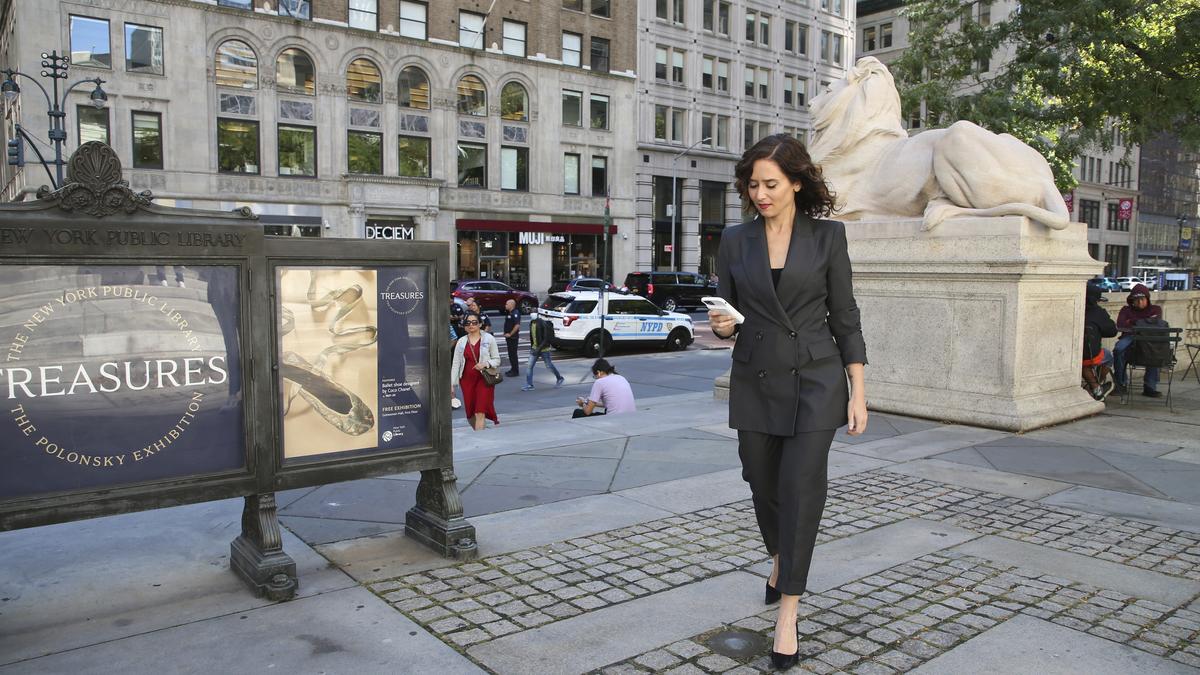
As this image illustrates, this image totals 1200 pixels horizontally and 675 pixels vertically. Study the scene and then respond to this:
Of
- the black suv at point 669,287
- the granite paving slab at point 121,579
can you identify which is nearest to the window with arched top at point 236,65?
the black suv at point 669,287

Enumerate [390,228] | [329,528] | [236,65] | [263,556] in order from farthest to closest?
[390,228] < [236,65] < [329,528] < [263,556]

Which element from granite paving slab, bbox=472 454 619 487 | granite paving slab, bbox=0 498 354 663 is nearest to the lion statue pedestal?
granite paving slab, bbox=472 454 619 487

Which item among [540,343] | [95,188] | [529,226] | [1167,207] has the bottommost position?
[540,343]

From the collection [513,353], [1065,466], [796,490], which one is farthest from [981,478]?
[513,353]

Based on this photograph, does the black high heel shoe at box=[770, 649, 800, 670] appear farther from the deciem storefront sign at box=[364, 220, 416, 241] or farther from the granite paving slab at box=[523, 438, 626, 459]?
the deciem storefront sign at box=[364, 220, 416, 241]

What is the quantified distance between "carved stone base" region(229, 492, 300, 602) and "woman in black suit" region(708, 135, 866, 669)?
227cm

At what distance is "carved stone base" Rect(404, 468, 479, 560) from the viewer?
472 centimetres

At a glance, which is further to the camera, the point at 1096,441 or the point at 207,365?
the point at 1096,441

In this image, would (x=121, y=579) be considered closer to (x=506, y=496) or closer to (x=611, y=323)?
(x=506, y=496)

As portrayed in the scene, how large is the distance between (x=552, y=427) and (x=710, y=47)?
50.5m

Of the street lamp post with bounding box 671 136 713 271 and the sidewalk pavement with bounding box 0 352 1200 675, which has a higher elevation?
the street lamp post with bounding box 671 136 713 271

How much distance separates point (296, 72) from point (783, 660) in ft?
134

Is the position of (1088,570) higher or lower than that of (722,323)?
lower

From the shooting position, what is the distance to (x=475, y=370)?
1145 cm
